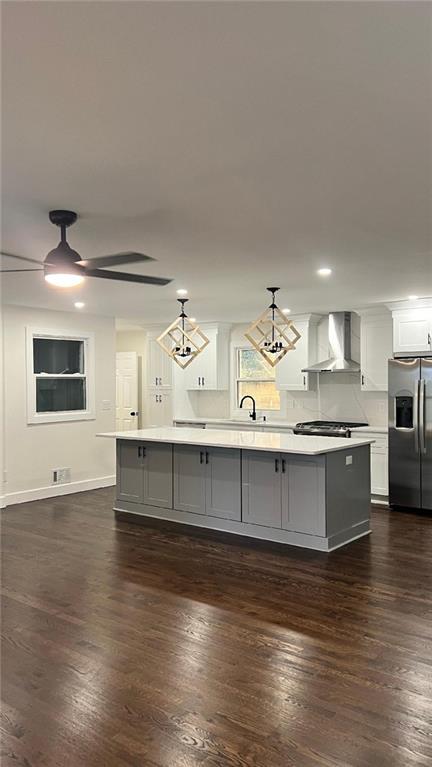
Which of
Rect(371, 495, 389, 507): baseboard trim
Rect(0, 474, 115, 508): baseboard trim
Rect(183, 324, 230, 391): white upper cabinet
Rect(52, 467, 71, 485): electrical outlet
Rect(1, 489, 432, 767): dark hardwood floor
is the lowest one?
Rect(1, 489, 432, 767): dark hardwood floor

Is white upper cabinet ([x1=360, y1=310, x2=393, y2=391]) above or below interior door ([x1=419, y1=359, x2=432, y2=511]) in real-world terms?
above

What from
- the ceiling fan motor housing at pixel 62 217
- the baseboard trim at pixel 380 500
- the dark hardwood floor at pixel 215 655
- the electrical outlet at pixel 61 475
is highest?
the ceiling fan motor housing at pixel 62 217

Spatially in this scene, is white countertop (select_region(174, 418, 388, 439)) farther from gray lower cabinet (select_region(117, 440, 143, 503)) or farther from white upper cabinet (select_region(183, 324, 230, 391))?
gray lower cabinet (select_region(117, 440, 143, 503))

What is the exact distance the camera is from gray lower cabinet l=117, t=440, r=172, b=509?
19.8 feet

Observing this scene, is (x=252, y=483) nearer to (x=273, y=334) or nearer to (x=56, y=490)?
(x=273, y=334)

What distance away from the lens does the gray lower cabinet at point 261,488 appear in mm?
5160

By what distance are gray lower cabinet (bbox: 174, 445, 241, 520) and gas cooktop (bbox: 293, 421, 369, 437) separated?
200 centimetres

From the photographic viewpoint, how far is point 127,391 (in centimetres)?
1051

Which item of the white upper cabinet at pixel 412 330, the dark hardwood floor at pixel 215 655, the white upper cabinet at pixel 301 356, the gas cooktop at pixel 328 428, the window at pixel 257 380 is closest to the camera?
the dark hardwood floor at pixel 215 655

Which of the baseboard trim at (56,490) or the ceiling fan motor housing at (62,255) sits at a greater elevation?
the ceiling fan motor housing at (62,255)

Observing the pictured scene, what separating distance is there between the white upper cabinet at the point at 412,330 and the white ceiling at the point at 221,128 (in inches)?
94.1

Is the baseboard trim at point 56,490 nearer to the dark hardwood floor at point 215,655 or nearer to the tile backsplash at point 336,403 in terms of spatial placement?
the dark hardwood floor at point 215,655

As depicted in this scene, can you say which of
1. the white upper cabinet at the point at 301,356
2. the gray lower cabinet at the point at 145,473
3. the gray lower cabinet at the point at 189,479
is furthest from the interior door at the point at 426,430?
the gray lower cabinet at the point at 145,473

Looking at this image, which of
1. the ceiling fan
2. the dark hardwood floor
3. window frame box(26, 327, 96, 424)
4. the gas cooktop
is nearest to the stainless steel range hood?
the gas cooktop
